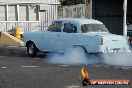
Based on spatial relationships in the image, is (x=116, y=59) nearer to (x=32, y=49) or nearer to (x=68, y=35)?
(x=68, y=35)

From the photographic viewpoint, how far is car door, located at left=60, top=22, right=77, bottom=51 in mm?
16391

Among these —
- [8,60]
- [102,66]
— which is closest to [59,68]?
[102,66]

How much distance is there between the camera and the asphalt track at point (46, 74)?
1085cm

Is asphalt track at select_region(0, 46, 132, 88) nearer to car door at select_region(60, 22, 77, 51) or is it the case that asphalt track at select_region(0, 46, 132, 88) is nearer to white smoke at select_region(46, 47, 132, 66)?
white smoke at select_region(46, 47, 132, 66)

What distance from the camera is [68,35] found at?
54.4 feet

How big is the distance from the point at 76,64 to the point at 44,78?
145 inches

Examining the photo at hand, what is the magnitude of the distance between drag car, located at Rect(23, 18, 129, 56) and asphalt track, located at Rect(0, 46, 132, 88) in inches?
41.8

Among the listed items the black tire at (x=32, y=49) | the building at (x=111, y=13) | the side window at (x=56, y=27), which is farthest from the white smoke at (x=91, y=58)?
the building at (x=111, y=13)

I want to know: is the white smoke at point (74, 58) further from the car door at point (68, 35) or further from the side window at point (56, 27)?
the side window at point (56, 27)

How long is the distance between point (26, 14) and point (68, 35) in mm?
21939

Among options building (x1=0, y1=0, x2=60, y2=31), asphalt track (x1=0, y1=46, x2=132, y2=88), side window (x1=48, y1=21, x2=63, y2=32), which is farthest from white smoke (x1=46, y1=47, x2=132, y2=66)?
building (x1=0, y1=0, x2=60, y2=31)

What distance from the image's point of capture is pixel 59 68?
1425cm

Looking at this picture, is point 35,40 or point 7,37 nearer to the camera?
point 35,40

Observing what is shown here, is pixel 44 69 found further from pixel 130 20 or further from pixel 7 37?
pixel 130 20
